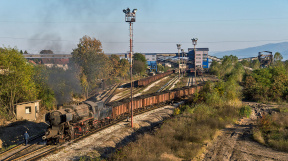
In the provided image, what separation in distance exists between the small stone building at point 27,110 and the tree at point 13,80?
2.83 feet

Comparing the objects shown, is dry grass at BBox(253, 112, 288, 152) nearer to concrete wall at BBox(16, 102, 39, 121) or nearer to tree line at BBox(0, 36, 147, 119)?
concrete wall at BBox(16, 102, 39, 121)

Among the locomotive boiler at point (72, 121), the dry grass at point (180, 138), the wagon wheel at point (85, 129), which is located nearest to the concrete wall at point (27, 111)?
the locomotive boiler at point (72, 121)

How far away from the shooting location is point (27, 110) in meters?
30.9

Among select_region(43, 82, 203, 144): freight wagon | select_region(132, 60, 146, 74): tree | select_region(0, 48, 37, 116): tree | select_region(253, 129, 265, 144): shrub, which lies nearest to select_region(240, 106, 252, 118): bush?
select_region(253, 129, 265, 144): shrub

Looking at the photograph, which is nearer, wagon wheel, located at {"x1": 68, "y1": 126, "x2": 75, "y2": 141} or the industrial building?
wagon wheel, located at {"x1": 68, "y1": 126, "x2": 75, "y2": 141}

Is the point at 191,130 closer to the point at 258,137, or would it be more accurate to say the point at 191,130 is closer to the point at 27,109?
the point at 258,137

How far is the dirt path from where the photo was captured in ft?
64.7

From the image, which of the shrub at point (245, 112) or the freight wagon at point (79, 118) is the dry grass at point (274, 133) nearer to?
the shrub at point (245, 112)

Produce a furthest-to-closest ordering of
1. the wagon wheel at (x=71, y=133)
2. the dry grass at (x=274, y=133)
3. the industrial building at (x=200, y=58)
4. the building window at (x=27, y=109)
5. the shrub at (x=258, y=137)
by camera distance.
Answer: the industrial building at (x=200, y=58) < the building window at (x=27, y=109) < the shrub at (x=258, y=137) < the dry grass at (x=274, y=133) < the wagon wheel at (x=71, y=133)

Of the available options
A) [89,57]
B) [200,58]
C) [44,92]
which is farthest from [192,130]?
[200,58]

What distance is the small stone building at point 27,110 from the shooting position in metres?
30.2

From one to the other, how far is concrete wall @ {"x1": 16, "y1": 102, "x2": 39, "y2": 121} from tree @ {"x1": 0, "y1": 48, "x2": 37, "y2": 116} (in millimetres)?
845

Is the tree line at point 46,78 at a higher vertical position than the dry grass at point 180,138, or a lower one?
higher

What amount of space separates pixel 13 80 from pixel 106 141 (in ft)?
55.1
